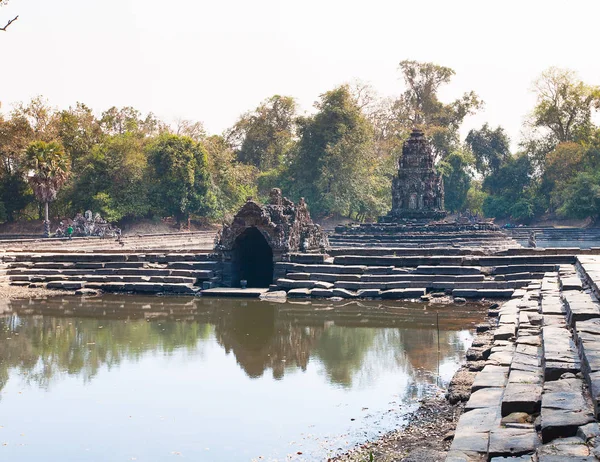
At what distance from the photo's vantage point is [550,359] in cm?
800

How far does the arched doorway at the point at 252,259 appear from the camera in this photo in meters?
22.4

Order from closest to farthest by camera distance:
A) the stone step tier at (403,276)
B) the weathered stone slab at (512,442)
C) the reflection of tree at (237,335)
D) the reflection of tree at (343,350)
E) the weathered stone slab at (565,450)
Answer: the weathered stone slab at (565,450) < the weathered stone slab at (512,442) < the reflection of tree at (343,350) < the reflection of tree at (237,335) < the stone step tier at (403,276)

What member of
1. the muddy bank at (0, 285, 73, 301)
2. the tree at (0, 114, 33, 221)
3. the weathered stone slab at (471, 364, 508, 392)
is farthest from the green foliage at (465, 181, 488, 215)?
the weathered stone slab at (471, 364, 508, 392)

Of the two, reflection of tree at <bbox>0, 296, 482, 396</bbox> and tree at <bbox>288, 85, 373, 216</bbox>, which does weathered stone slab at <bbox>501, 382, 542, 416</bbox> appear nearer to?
reflection of tree at <bbox>0, 296, 482, 396</bbox>

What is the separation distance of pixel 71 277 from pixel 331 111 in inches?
1409

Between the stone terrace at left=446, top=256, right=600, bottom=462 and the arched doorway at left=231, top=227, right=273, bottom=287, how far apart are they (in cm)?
1151

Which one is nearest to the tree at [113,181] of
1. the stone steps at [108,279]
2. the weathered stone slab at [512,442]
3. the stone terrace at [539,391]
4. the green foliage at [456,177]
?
the green foliage at [456,177]

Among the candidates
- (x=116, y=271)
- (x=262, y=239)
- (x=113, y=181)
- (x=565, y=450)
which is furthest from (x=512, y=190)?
(x=565, y=450)

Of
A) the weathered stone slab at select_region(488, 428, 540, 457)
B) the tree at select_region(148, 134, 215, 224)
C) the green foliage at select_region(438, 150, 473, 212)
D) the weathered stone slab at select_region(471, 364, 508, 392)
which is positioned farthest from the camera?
the green foliage at select_region(438, 150, 473, 212)

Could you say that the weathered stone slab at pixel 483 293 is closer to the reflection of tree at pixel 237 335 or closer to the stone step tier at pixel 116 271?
the reflection of tree at pixel 237 335

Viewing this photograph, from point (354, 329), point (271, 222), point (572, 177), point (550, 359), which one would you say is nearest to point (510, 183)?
point (572, 177)

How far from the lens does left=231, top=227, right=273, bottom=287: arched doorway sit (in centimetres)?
2236

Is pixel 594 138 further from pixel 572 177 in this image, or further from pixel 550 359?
pixel 550 359

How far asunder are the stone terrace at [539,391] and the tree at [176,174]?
43.1 m
